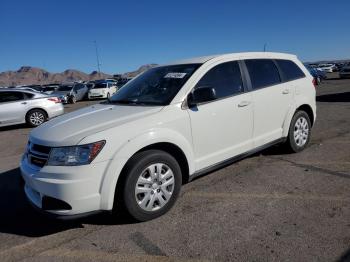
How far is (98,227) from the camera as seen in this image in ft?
13.0

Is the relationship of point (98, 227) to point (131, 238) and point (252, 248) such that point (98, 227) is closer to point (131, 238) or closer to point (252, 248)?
point (131, 238)

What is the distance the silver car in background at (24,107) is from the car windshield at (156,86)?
8.98 m

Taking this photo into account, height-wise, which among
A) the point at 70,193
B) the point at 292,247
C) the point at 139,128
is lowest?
the point at 292,247

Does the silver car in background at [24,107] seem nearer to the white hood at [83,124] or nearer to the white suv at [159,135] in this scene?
the white suv at [159,135]

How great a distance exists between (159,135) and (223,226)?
116 cm

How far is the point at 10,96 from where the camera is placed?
13.1 m

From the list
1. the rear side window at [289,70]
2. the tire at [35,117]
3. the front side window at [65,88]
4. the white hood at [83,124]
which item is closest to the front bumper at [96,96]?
the front side window at [65,88]

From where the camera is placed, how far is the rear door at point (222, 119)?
14.5 ft

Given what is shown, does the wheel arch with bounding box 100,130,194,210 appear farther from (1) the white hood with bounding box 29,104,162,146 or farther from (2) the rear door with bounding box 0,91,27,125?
(2) the rear door with bounding box 0,91,27,125

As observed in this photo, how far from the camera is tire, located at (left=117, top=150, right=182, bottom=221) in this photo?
375cm

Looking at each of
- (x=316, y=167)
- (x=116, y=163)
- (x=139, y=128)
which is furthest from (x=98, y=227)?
(x=316, y=167)

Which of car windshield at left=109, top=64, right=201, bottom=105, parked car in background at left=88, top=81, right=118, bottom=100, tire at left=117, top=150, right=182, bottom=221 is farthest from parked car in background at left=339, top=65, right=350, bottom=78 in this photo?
tire at left=117, top=150, right=182, bottom=221

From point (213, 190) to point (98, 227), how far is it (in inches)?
62.5

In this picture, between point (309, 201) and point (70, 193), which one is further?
point (309, 201)
